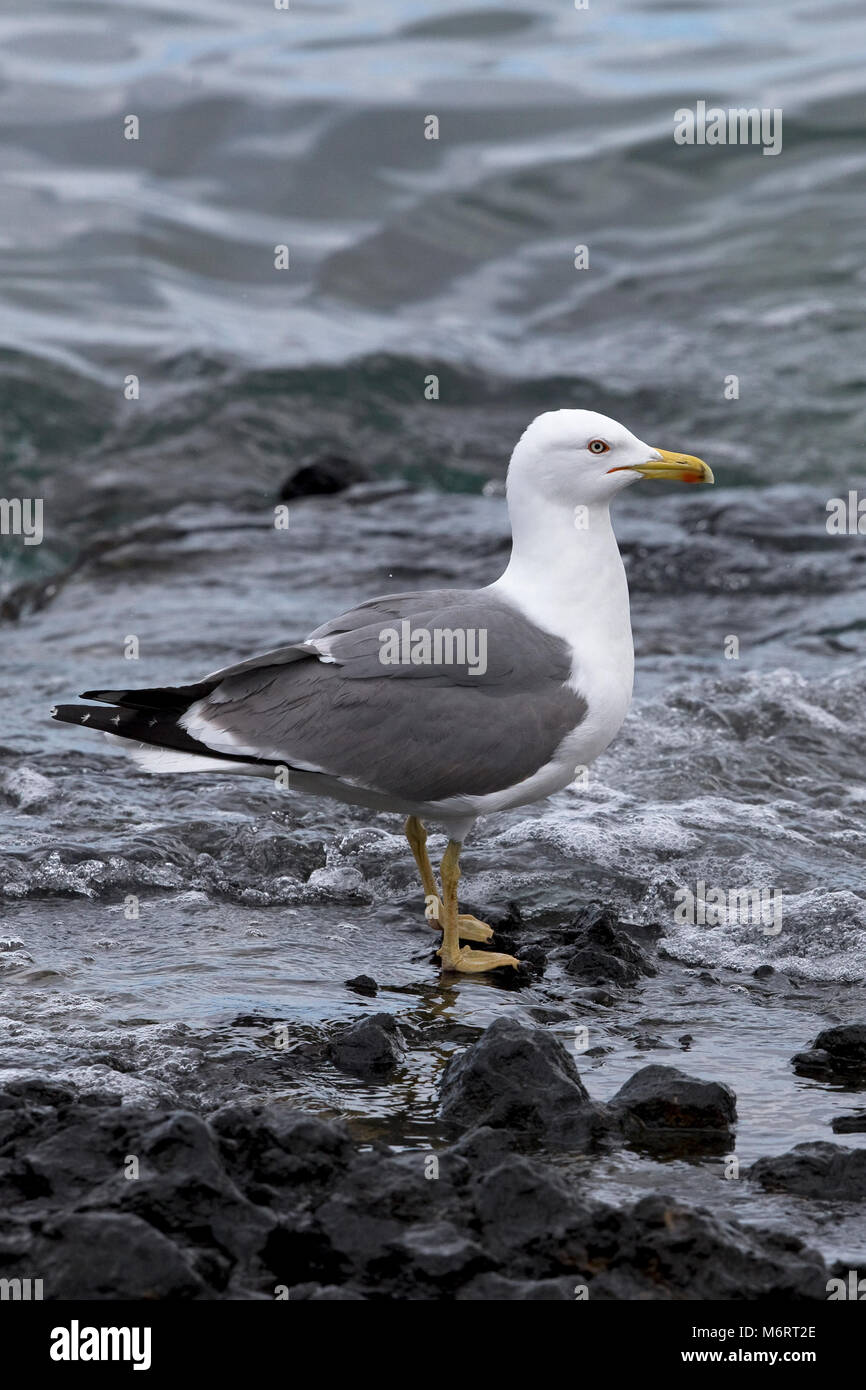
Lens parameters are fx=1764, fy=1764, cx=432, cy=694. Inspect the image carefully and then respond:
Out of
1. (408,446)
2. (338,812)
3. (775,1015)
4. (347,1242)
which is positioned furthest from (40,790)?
(408,446)

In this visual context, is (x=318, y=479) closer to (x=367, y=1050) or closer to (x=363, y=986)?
(x=363, y=986)

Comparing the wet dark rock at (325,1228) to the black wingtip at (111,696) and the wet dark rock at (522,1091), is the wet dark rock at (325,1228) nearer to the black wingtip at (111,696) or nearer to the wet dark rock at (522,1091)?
the wet dark rock at (522,1091)

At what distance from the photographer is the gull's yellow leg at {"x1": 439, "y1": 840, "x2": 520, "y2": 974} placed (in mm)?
6074

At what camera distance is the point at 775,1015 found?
573 cm

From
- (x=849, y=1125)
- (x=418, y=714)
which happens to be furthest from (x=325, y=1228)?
(x=418, y=714)

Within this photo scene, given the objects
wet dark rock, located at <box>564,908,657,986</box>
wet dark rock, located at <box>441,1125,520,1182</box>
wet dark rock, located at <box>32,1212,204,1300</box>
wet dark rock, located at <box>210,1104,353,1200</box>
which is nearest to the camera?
wet dark rock, located at <box>32,1212,204,1300</box>

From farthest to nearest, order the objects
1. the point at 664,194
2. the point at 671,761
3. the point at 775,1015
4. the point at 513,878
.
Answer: the point at 664,194
the point at 671,761
the point at 513,878
the point at 775,1015

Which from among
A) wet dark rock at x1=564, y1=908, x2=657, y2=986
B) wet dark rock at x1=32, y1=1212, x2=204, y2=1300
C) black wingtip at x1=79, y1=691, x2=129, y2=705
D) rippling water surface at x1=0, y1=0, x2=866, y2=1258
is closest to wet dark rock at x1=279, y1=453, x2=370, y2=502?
rippling water surface at x1=0, y1=0, x2=866, y2=1258

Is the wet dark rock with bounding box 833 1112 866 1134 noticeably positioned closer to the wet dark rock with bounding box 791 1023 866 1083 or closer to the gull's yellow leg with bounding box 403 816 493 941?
the wet dark rock with bounding box 791 1023 866 1083

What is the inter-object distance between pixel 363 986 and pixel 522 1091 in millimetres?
1248

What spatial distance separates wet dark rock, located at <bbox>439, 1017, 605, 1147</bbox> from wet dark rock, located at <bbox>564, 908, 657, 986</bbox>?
1.14 meters

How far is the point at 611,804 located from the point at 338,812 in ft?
4.00

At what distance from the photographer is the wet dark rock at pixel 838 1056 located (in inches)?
204
